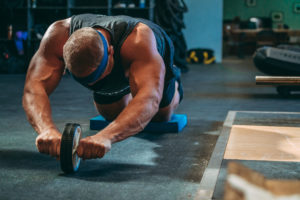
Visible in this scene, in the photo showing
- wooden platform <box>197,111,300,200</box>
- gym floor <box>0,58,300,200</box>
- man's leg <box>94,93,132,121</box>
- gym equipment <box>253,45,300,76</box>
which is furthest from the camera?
gym equipment <box>253,45,300,76</box>

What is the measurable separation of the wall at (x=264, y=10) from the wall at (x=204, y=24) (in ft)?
19.0

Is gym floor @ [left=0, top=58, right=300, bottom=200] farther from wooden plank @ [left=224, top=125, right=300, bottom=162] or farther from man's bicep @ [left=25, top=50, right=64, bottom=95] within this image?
man's bicep @ [left=25, top=50, right=64, bottom=95]

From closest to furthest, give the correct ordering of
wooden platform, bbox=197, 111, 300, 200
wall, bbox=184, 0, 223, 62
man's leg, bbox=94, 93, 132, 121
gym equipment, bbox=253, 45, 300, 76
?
wooden platform, bbox=197, 111, 300, 200, man's leg, bbox=94, 93, 132, 121, gym equipment, bbox=253, 45, 300, 76, wall, bbox=184, 0, 223, 62

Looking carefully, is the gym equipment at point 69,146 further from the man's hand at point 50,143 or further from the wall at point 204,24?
the wall at point 204,24

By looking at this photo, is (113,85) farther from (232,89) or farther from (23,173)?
(232,89)

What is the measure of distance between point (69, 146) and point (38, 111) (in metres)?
0.37

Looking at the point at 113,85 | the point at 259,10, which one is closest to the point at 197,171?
the point at 113,85

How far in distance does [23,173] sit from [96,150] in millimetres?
425

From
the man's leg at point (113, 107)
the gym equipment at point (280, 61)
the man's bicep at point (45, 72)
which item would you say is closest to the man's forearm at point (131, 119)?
the man's bicep at point (45, 72)

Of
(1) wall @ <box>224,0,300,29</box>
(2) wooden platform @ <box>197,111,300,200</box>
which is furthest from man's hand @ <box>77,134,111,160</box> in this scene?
(1) wall @ <box>224,0,300,29</box>

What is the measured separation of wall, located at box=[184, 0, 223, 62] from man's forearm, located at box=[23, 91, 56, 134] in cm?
863

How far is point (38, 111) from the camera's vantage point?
6.33ft

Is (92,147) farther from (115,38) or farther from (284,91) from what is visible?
(284,91)

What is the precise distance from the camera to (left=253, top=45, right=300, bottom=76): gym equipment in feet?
13.6
